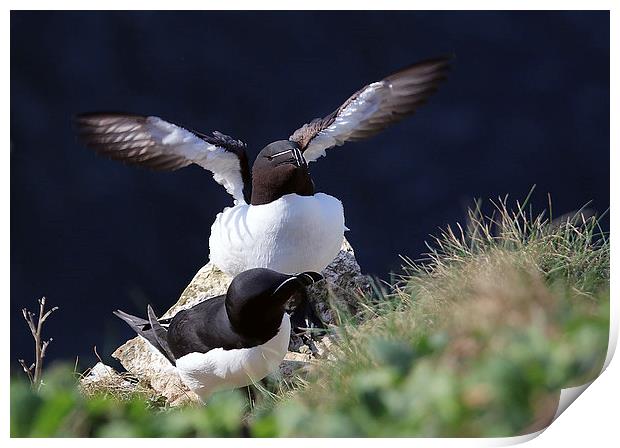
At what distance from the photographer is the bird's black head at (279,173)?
3.21 metres

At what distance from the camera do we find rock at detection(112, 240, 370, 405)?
3586 millimetres

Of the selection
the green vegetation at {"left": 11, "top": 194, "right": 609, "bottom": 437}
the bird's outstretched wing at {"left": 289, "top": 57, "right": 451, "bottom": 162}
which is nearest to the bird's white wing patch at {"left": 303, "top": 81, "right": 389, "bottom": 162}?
the bird's outstretched wing at {"left": 289, "top": 57, "right": 451, "bottom": 162}

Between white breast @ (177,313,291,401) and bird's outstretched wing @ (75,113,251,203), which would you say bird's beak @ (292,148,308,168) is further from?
white breast @ (177,313,291,401)

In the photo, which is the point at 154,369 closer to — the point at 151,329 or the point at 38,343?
the point at 151,329

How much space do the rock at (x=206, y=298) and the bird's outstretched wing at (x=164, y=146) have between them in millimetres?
500

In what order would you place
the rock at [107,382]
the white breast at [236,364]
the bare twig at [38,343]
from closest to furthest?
the bare twig at [38,343] < the white breast at [236,364] < the rock at [107,382]

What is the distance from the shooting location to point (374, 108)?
3.21 metres

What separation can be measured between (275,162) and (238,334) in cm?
59

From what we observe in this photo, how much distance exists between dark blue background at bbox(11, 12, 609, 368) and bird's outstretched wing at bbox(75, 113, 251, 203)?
4 centimetres

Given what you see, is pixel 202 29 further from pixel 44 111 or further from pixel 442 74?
pixel 442 74

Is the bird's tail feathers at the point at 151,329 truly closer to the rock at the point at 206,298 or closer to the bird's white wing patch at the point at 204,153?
the rock at the point at 206,298

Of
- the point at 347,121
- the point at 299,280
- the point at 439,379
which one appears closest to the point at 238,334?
the point at 299,280

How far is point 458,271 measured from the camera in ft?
9.84

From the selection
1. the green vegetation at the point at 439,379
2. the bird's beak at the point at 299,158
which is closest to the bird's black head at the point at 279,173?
the bird's beak at the point at 299,158
